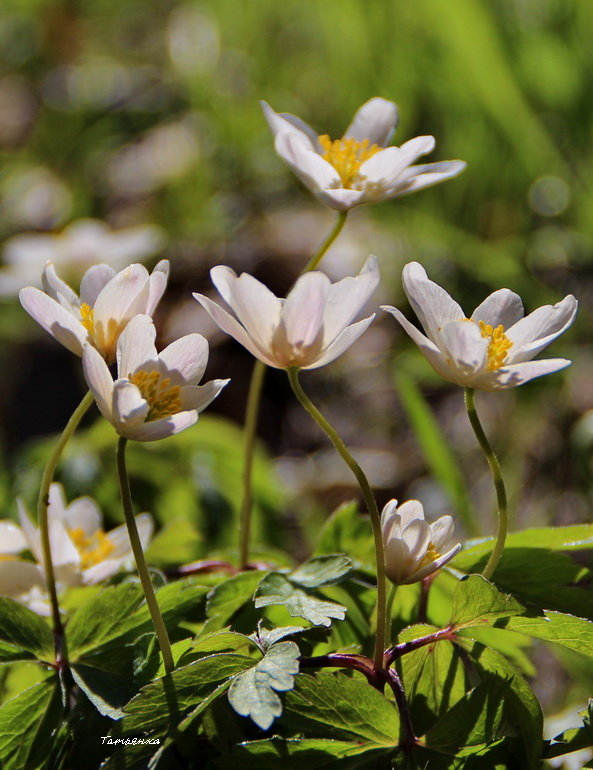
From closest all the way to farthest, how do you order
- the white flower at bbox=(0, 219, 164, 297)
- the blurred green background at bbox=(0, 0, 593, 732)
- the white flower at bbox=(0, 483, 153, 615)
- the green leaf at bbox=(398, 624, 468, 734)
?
the green leaf at bbox=(398, 624, 468, 734) → the white flower at bbox=(0, 483, 153, 615) → the blurred green background at bbox=(0, 0, 593, 732) → the white flower at bbox=(0, 219, 164, 297)

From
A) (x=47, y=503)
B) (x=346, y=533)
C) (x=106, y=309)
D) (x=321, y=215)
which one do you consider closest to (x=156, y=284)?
(x=106, y=309)

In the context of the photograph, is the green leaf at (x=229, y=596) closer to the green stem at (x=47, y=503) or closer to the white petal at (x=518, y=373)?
the green stem at (x=47, y=503)

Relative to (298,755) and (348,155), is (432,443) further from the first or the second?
(298,755)

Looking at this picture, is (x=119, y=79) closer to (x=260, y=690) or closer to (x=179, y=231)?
(x=179, y=231)

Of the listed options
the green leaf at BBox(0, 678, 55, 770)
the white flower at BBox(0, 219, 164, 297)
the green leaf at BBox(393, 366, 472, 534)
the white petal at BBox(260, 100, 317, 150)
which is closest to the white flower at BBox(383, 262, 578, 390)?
the white petal at BBox(260, 100, 317, 150)

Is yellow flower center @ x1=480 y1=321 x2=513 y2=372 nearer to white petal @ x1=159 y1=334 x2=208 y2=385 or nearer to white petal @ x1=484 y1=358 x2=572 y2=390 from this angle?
white petal @ x1=484 y1=358 x2=572 y2=390

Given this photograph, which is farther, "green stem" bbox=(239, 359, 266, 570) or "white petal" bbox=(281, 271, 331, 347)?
"green stem" bbox=(239, 359, 266, 570)

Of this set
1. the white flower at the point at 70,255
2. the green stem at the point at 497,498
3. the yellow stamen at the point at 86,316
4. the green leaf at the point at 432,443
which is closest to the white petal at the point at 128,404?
the yellow stamen at the point at 86,316
